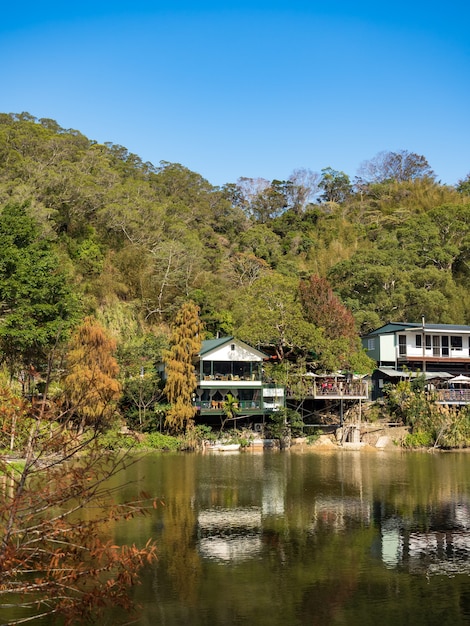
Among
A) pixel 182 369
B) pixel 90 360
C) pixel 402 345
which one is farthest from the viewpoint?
pixel 402 345

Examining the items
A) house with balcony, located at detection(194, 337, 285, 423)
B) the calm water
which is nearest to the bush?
house with balcony, located at detection(194, 337, 285, 423)

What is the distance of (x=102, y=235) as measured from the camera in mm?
52500

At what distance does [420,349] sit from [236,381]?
1484cm

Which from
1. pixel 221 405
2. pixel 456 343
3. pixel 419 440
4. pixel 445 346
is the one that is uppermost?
pixel 456 343

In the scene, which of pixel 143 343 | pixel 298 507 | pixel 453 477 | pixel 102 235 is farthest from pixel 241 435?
pixel 102 235

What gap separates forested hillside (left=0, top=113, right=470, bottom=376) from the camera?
124 feet

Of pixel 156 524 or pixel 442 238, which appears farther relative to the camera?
pixel 442 238

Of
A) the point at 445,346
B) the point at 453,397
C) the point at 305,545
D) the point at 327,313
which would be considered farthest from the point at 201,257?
the point at 305,545

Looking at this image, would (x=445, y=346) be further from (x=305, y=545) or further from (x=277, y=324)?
(x=305, y=545)

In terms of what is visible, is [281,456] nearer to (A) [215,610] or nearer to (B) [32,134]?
(A) [215,610]

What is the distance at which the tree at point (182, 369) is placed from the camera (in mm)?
35156

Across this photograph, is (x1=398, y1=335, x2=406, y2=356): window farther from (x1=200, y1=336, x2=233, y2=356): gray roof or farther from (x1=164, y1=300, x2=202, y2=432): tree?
(x1=164, y1=300, x2=202, y2=432): tree

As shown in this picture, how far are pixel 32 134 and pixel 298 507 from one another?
150 feet

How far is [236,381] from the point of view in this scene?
3769 centimetres
